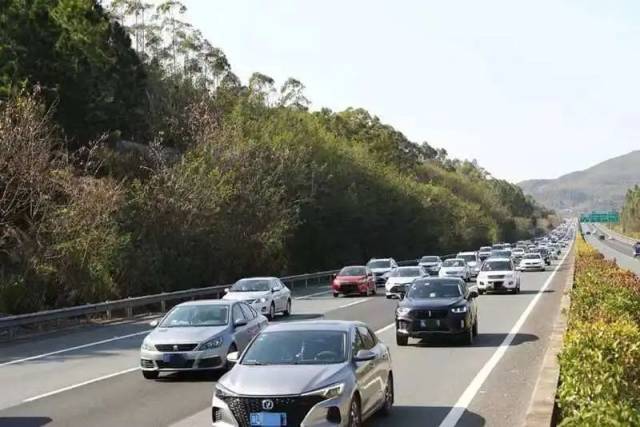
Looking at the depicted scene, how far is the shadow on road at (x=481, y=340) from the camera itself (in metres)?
20.6

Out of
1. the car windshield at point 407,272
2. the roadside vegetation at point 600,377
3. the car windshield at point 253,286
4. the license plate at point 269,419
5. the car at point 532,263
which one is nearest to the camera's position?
the roadside vegetation at point 600,377

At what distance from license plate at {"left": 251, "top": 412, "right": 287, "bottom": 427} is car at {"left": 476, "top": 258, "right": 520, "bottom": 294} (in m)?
31.3

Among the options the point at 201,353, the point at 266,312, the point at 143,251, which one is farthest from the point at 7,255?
the point at 201,353

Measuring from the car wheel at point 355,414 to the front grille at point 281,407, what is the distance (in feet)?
1.88

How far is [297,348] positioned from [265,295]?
18.6 meters

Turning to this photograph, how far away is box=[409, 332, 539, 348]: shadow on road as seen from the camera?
20.6 m

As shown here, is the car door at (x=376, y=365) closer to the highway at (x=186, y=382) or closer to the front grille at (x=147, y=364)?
the highway at (x=186, y=382)

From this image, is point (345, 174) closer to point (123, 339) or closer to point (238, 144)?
point (238, 144)

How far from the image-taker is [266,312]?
28.9 metres

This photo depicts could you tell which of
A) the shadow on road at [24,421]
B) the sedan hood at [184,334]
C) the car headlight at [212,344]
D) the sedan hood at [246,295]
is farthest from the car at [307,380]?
the sedan hood at [246,295]

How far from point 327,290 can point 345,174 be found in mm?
29308

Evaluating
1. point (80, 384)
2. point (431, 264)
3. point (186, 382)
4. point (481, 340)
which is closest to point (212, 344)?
point (186, 382)

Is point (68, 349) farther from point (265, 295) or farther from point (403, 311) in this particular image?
point (403, 311)

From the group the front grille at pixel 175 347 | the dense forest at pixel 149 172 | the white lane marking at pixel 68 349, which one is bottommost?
the white lane marking at pixel 68 349
